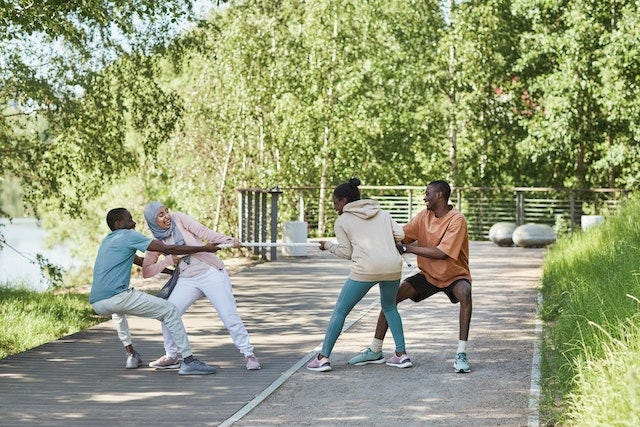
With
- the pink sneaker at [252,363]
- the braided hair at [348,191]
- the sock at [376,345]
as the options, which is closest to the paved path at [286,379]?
the pink sneaker at [252,363]

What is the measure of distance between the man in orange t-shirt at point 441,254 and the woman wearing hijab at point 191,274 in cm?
103

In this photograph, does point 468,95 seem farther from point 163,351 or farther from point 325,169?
point 163,351

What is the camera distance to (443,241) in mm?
9211

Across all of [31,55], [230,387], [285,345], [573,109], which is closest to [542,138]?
[573,109]

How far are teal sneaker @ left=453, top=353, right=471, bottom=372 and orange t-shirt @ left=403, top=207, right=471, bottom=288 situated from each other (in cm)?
60

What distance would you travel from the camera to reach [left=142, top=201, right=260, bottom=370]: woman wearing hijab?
943 cm

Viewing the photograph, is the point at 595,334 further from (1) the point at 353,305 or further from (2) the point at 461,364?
(1) the point at 353,305

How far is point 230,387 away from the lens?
8.80 meters

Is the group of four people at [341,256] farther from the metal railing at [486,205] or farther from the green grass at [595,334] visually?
the metal railing at [486,205]

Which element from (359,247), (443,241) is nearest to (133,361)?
(359,247)

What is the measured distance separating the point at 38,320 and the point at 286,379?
15.3 feet

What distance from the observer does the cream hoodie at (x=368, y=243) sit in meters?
9.23

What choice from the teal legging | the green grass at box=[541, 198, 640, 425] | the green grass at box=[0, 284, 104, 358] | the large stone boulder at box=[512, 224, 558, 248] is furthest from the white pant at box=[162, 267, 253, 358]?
the large stone boulder at box=[512, 224, 558, 248]

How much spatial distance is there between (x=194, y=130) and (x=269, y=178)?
4.15 metres
